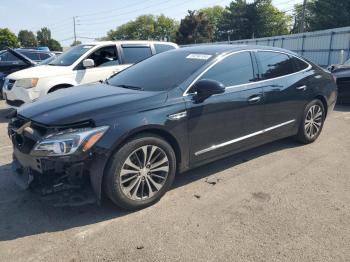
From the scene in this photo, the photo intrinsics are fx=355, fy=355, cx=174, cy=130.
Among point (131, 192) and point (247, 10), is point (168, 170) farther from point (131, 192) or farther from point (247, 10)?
point (247, 10)

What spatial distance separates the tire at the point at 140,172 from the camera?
3.31m

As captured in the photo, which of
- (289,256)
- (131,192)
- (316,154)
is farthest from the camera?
(316,154)

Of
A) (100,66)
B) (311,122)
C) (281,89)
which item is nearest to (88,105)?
(281,89)

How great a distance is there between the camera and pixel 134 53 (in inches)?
343

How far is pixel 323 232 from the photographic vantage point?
3.14m

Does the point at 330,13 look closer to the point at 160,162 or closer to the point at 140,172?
the point at 160,162

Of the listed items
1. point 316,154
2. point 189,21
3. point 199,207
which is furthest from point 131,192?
point 189,21

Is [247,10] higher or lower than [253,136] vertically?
higher

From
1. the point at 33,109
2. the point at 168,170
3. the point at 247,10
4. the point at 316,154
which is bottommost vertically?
the point at 316,154

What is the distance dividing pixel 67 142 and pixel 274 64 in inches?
124

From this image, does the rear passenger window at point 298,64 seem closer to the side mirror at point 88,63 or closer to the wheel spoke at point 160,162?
the wheel spoke at point 160,162

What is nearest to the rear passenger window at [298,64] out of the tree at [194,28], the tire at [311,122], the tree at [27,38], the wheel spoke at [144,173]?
the tire at [311,122]

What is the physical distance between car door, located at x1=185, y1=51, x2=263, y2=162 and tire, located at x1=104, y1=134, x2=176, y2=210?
39cm

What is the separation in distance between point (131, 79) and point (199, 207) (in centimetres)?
183
